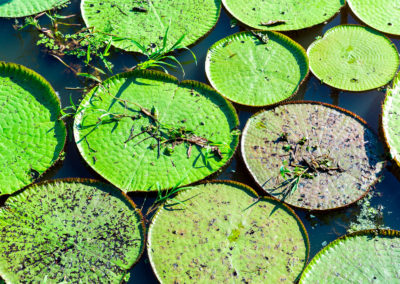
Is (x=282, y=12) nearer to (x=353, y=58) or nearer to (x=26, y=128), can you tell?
(x=353, y=58)

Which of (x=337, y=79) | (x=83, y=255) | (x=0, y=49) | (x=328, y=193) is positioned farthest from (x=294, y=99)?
(x=0, y=49)

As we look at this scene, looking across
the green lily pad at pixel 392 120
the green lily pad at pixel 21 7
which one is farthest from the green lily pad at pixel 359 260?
the green lily pad at pixel 21 7

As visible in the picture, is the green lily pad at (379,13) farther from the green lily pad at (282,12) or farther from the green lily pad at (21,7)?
the green lily pad at (21,7)

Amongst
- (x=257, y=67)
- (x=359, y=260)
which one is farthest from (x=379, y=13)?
(x=359, y=260)

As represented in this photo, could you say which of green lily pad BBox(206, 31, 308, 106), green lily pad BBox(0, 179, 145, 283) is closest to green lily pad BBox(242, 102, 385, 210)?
green lily pad BBox(206, 31, 308, 106)

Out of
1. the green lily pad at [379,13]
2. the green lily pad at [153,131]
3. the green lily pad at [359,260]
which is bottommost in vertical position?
the green lily pad at [359,260]
